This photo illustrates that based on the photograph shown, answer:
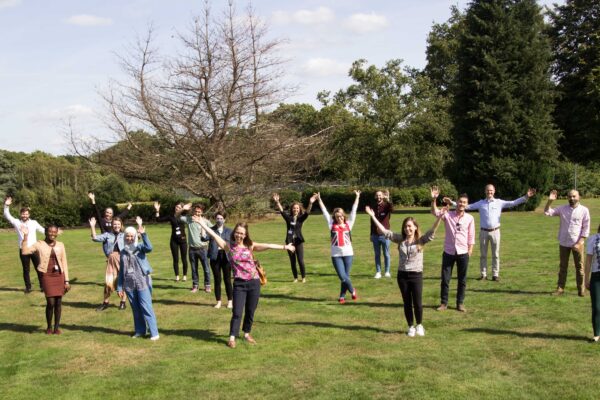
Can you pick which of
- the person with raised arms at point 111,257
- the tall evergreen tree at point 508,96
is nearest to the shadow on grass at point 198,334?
the person with raised arms at point 111,257

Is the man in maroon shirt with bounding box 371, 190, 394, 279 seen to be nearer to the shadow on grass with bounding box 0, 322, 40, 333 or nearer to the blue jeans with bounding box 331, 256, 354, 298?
the blue jeans with bounding box 331, 256, 354, 298

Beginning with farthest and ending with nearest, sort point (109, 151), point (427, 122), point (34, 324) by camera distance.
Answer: point (427, 122)
point (109, 151)
point (34, 324)

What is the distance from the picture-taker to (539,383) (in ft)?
20.6

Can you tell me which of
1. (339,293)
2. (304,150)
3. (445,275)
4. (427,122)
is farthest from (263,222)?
(445,275)

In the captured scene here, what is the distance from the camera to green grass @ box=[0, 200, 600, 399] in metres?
6.41

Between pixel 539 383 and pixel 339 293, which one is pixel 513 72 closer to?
pixel 339 293

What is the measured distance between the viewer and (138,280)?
859cm

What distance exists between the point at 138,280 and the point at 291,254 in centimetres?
501

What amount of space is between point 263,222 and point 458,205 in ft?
86.1

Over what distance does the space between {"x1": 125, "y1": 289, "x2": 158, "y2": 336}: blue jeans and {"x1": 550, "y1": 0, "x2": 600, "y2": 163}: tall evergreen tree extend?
123 feet

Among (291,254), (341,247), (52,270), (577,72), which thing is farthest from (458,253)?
(577,72)

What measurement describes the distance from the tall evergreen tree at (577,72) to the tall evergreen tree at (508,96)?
185 inches

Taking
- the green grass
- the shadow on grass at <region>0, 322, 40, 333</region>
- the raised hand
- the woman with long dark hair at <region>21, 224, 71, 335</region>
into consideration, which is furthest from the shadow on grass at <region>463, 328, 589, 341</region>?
the raised hand

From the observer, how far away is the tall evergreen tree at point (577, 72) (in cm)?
4031
